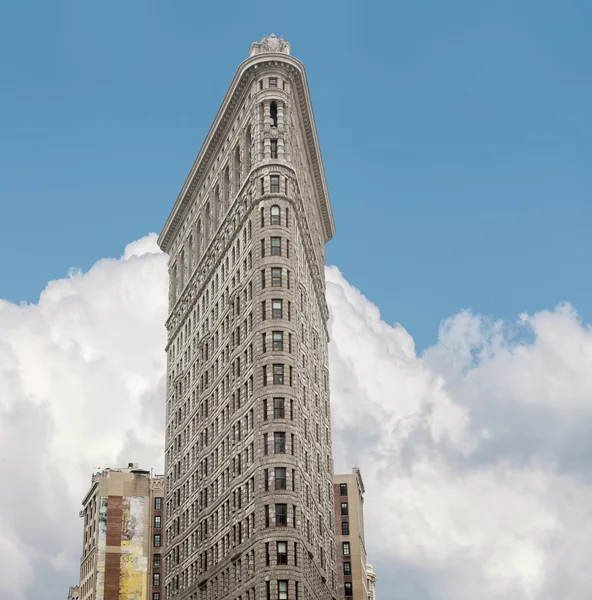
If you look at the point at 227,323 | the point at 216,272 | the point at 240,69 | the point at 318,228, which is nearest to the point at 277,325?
the point at 227,323

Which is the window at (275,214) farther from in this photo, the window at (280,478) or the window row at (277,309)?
the window at (280,478)

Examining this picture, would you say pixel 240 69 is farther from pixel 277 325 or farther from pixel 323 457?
pixel 323 457

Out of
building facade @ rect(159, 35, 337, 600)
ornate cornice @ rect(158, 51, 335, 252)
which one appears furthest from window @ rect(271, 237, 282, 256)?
ornate cornice @ rect(158, 51, 335, 252)

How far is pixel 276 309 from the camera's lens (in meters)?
112

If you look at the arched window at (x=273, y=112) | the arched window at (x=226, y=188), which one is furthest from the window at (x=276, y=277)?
the arched window at (x=226, y=188)

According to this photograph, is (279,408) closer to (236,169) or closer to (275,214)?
(275,214)

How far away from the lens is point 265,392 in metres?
108

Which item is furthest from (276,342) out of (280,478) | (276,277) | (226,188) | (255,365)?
(226,188)

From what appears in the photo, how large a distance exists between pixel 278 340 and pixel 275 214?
52.6 feet

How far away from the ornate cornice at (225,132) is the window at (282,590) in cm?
6214

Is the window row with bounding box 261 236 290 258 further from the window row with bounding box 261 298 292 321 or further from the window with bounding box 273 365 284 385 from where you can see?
the window with bounding box 273 365 284 385

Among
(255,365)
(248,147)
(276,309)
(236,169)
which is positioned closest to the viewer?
(255,365)

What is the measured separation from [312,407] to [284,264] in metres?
18.6

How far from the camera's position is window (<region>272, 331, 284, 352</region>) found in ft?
362
